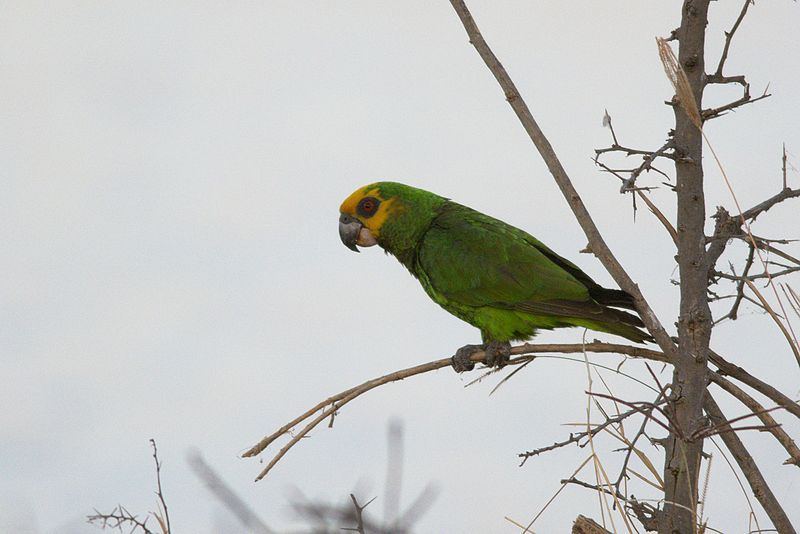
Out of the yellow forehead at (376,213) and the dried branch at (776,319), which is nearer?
the dried branch at (776,319)

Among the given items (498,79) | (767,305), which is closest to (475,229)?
(498,79)

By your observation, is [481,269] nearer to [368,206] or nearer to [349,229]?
[368,206]

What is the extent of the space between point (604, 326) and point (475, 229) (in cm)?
108

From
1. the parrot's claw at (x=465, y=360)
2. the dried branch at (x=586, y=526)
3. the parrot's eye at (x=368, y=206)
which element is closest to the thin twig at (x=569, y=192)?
the dried branch at (x=586, y=526)

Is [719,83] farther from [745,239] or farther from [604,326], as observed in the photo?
[604,326]

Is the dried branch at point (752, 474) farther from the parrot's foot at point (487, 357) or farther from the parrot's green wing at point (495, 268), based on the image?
the parrot's foot at point (487, 357)

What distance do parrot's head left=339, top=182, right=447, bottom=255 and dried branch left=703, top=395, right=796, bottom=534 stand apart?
233 cm

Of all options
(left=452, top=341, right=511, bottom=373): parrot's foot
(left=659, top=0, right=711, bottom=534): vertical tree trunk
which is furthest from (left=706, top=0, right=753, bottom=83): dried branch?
(left=452, top=341, right=511, bottom=373): parrot's foot

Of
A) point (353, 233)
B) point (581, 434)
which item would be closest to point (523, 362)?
point (581, 434)

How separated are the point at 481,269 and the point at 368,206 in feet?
3.40

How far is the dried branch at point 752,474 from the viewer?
3.07 meters

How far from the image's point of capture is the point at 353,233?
5.39 metres

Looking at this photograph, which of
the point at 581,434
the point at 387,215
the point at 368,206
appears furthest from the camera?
the point at 368,206

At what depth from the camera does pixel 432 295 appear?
4.96 meters
